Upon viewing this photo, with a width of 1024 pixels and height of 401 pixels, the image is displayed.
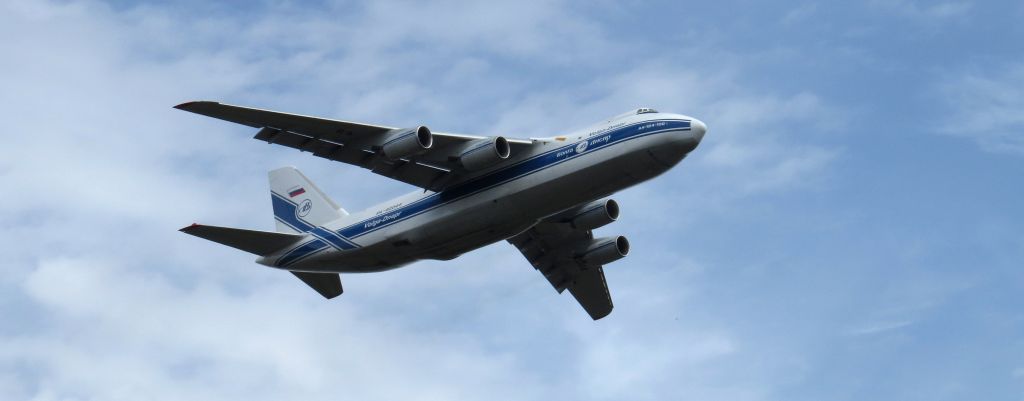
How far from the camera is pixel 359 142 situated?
37.8 metres

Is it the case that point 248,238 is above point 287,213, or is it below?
below

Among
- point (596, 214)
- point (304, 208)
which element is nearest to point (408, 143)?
point (596, 214)

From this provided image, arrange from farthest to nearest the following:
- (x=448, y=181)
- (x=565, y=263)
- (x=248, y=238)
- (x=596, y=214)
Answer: (x=565, y=263), (x=596, y=214), (x=248, y=238), (x=448, y=181)

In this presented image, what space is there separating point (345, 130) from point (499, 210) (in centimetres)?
446

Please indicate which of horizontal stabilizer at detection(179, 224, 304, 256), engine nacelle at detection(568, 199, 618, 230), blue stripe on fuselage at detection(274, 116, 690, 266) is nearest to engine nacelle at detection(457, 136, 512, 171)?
blue stripe on fuselage at detection(274, 116, 690, 266)

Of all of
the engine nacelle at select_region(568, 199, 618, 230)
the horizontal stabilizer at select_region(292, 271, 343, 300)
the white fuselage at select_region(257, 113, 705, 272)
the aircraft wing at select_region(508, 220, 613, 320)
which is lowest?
the white fuselage at select_region(257, 113, 705, 272)

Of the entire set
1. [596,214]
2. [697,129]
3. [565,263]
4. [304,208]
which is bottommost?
[697,129]

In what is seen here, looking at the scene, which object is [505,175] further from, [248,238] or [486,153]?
[248,238]

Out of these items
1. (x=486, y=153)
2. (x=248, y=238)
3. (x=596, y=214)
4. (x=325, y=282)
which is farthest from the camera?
(x=325, y=282)

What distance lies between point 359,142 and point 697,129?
28.4 feet

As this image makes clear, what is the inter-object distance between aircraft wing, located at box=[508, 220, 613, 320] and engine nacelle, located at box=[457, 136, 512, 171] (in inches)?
247

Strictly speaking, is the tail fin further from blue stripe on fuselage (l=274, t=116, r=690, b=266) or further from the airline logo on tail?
blue stripe on fuselage (l=274, t=116, r=690, b=266)

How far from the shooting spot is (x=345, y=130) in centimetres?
3734

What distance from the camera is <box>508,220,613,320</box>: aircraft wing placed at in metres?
44.2
